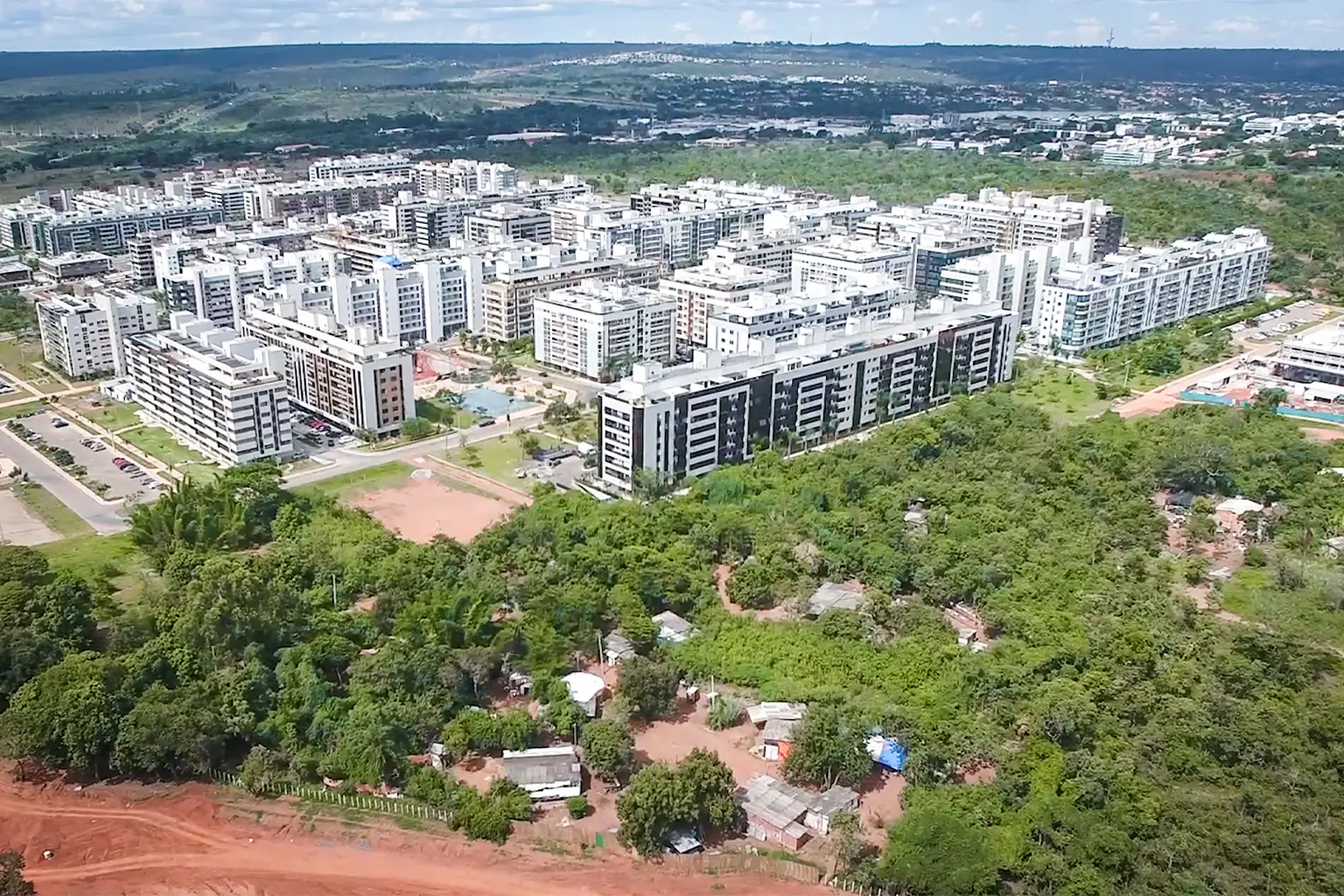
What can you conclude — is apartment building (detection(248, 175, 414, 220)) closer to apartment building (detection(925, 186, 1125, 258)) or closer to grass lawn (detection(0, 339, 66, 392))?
grass lawn (detection(0, 339, 66, 392))

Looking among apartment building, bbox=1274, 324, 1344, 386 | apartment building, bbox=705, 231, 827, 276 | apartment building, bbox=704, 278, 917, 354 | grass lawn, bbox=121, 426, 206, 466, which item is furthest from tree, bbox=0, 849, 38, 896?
apartment building, bbox=1274, 324, 1344, 386

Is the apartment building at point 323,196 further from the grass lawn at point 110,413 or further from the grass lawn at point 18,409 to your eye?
the grass lawn at point 110,413

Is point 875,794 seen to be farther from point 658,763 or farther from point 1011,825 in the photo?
point 658,763

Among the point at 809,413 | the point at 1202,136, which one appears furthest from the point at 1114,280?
the point at 1202,136

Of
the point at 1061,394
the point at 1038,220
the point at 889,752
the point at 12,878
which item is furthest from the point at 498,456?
the point at 1038,220

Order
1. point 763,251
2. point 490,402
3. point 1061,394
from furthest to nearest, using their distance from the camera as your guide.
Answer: point 763,251
point 1061,394
point 490,402

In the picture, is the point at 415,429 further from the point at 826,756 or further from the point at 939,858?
the point at 939,858
